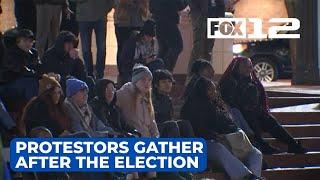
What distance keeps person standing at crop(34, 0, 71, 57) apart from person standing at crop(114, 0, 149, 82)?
0.83 meters

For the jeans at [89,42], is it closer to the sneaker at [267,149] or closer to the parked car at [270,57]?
the sneaker at [267,149]

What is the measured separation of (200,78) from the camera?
832cm

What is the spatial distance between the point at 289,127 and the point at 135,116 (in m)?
2.87

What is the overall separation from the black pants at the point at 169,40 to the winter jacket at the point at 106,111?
2.71 m

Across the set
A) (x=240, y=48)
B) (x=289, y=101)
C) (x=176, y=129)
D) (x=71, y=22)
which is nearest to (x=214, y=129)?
(x=176, y=129)

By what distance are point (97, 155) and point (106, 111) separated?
1472 millimetres

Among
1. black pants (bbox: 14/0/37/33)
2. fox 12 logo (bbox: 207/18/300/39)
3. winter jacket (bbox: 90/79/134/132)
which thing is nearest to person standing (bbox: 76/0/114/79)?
black pants (bbox: 14/0/37/33)

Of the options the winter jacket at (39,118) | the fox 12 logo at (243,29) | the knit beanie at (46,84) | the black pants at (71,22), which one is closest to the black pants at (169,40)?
the fox 12 logo at (243,29)

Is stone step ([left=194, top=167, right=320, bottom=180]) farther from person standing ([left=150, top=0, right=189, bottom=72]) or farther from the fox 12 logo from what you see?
the fox 12 logo

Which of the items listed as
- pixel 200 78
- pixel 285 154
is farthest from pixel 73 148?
pixel 285 154

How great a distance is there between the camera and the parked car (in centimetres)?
1902

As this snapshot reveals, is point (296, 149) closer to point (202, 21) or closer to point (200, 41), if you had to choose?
point (200, 41)

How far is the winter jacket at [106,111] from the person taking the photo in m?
7.50

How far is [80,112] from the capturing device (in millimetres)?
7141
